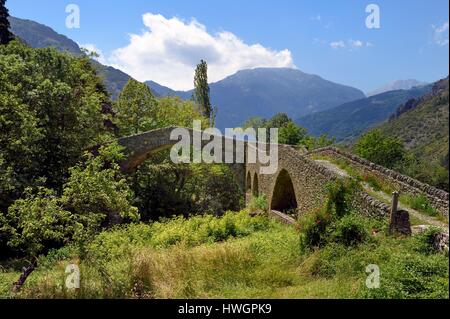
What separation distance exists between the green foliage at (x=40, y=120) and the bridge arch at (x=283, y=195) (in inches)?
368

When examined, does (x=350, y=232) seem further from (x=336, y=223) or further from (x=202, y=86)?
(x=202, y=86)

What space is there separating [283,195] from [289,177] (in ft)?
5.76

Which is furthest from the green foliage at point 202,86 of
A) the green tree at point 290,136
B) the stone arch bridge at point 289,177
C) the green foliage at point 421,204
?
the green foliage at point 421,204

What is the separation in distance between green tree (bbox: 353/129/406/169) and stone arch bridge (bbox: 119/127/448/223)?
1363 cm

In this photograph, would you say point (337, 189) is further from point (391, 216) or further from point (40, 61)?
point (40, 61)

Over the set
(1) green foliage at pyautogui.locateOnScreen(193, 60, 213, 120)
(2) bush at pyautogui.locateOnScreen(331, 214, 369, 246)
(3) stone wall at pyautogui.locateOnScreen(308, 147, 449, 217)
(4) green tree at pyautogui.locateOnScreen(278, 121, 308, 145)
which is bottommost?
(2) bush at pyautogui.locateOnScreen(331, 214, 369, 246)

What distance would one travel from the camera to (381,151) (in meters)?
38.4

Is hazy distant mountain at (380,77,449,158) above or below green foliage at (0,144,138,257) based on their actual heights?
above

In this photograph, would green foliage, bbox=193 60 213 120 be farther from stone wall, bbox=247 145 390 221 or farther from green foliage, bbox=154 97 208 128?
stone wall, bbox=247 145 390 221

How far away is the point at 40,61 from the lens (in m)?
19.4

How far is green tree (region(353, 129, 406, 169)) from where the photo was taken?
38.1 m

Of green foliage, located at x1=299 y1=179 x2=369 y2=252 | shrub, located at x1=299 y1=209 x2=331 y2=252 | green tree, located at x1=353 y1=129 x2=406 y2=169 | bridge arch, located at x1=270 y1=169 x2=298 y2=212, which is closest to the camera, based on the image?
green foliage, located at x1=299 y1=179 x2=369 y2=252

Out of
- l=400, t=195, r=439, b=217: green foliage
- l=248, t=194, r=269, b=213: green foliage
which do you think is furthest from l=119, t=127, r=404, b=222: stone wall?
l=400, t=195, r=439, b=217: green foliage

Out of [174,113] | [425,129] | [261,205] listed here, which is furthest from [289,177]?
[425,129]
